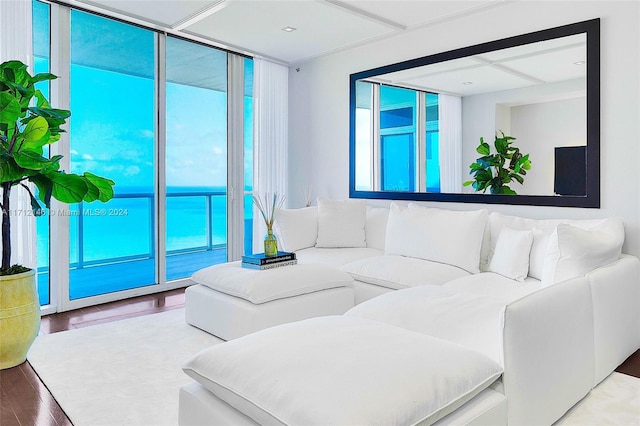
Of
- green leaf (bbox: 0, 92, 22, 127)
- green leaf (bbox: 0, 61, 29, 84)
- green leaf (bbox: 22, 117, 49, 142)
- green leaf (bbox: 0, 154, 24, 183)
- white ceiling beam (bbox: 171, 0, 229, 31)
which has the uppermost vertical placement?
white ceiling beam (bbox: 171, 0, 229, 31)

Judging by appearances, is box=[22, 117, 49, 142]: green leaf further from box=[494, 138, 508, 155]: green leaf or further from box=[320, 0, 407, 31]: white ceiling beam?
box=[494, 138, 508, 155]: green leaf

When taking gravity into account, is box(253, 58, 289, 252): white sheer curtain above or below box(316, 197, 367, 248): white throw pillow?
above

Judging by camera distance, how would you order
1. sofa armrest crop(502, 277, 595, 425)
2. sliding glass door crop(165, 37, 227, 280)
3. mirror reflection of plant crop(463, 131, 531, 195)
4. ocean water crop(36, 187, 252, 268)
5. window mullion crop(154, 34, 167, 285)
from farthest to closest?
ocean water crop(36, 187, 252, 268) < sliding glass door crop(165, 37, 227, 280) < window mullion crop(154, 34, 167, 285) < mirror reflection of plant crop(463, 131, 531, 195) < sofa armrest crop(502, 277, 595, 425)

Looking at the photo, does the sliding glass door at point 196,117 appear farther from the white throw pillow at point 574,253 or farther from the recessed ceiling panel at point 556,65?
the white throw pillow at point 574,253

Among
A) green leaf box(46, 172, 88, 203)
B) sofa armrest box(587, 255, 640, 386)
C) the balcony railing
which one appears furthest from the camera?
the balcony railing

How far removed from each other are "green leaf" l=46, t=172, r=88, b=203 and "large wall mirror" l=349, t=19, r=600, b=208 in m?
2.79

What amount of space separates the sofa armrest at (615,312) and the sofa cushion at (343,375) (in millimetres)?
1021

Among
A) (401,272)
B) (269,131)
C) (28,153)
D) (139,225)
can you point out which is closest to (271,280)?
(401,272)

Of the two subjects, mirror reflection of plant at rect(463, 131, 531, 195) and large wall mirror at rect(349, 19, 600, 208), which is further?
mirror reflection of plant at rect(463, 131, 531, 195)

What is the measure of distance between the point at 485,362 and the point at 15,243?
3361mm

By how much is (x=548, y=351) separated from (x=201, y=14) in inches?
141

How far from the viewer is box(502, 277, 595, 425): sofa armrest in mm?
1619

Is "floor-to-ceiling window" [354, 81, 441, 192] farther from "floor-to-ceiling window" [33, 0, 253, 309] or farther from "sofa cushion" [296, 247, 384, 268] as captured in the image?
"floor-to-ceiling window" [33, 0, 253, 309]

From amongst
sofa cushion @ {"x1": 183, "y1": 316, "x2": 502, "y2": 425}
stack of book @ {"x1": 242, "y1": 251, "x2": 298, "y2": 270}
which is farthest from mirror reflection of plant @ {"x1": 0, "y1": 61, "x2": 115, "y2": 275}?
sofa cushion @ {"x1": 183, "y1": 316, "x2": 502, "y2": 425}
